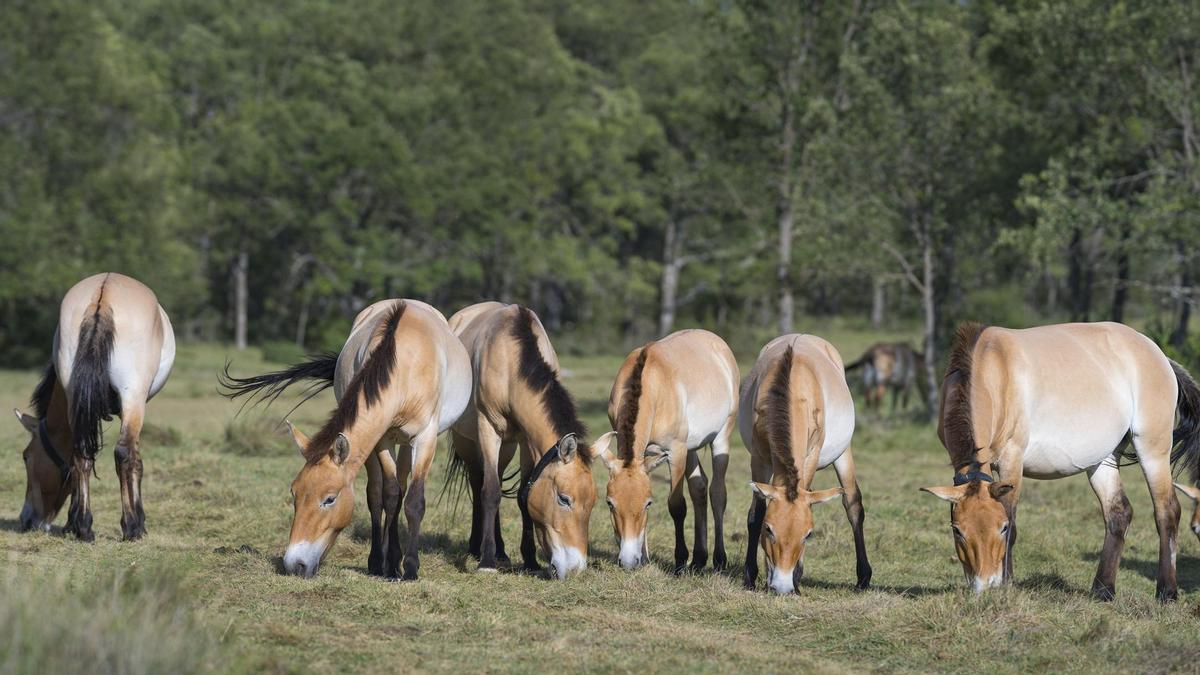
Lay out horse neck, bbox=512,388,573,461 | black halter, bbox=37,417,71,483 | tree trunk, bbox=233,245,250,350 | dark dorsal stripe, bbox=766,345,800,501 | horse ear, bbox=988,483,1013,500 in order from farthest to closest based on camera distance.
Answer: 1. tree trunk, bbox=233,245,250,350
2. black halter, bbox=37,417,71,483
3. horse neck, bbox=512,388,573,461
4. dark dorsal stripe, bbox=766,345,800,501
5. horse ear, bbox=988,483,1013,500

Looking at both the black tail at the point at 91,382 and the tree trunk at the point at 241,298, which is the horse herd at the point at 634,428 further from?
the tree trunk at the point at 241,298

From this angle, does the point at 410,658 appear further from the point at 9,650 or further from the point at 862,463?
the point at 862,463

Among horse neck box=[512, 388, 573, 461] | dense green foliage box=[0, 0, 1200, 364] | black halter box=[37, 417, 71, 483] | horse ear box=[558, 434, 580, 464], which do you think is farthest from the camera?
dense green foliage box=[0, 0, 1200, 364]

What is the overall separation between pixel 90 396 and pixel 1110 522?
7.59m

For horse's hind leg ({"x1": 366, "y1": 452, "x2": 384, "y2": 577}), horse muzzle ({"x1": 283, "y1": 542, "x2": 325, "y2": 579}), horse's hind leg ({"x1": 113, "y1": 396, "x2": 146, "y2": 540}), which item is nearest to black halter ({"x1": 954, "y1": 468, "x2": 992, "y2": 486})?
horse's hind leg ({"x1": 366, "y1": 452, "x2": 384, "y2": 577})

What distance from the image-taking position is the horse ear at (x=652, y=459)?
8570 mm

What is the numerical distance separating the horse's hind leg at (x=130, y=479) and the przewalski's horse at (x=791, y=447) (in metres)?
4.70

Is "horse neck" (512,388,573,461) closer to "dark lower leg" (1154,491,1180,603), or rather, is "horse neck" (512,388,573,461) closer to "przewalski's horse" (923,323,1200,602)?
"przewalski's horse" (923,323,1200,602)

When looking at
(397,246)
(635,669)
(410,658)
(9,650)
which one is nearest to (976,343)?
(635,669)

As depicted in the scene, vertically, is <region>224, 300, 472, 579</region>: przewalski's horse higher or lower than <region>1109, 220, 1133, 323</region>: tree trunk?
lower

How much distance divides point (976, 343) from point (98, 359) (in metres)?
6.53

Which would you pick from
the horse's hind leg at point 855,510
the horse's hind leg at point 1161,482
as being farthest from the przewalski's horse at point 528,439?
the horse's hind leg at point 1161,482

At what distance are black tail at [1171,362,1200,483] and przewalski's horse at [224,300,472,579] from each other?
5.45 meters

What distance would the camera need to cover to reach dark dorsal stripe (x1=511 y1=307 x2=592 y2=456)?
870 centimetres
